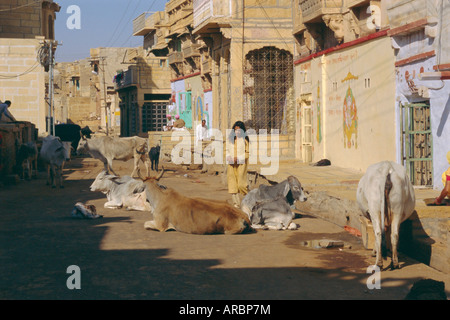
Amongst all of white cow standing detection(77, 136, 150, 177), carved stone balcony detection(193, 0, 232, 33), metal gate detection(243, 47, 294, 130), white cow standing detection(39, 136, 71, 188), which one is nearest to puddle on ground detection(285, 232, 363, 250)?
white cow standing detection(39, 136, 71, 188)

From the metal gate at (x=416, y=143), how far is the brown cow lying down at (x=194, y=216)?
16.4 ft

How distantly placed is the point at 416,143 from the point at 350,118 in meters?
4.11

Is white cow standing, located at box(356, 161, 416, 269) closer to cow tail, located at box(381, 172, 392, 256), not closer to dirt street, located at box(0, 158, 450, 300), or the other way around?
cow tail, located at box(381, 172, 392, 256)

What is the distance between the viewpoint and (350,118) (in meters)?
18.9

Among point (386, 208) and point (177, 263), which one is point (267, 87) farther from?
point (177, 263)

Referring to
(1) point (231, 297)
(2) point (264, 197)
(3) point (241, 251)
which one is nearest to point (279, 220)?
(2) point (264, 197)

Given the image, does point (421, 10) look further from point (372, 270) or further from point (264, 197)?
point (372, 270)

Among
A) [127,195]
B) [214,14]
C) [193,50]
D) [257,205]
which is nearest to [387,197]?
[257,205]

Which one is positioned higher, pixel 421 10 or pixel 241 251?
pixel 421 10

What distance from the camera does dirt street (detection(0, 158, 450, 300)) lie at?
23.6ft

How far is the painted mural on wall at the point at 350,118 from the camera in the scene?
60.7 feet

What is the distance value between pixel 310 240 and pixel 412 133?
202 inches

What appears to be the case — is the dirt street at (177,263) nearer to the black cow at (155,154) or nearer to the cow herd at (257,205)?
the cow herd at (257,205)

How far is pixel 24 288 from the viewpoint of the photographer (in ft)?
23.8
